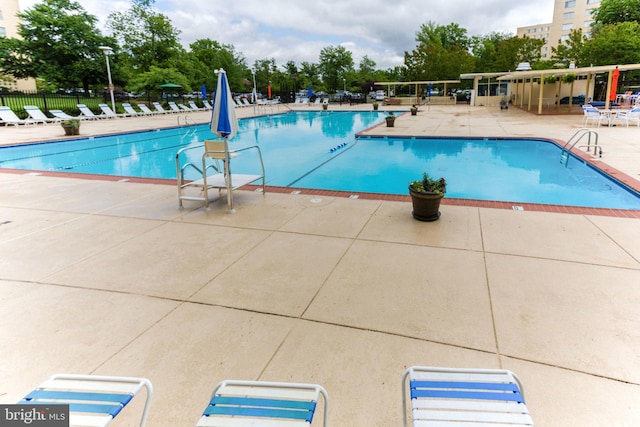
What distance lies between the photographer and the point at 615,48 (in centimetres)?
2781

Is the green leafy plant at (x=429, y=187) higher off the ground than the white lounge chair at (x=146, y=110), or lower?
lower

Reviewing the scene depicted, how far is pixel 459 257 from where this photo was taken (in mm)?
3887

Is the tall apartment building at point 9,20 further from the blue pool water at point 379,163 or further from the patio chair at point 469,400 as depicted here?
the patio chair at point 469,400

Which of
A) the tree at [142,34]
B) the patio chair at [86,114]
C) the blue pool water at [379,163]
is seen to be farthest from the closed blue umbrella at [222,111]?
the tree at [142,34]

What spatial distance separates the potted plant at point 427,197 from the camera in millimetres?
4805

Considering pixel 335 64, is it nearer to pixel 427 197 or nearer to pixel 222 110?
pixel 222 110

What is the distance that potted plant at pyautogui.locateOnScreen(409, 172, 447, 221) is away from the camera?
4.81 m

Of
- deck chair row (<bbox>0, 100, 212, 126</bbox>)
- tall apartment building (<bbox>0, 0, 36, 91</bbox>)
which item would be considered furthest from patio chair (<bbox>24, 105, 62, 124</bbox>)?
tall apartment building (<bbox>0, 0, 36, 91</bbox>)

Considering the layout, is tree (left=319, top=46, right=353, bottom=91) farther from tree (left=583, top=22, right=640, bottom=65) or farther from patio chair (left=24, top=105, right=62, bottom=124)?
patio chair (left=24, top=105, right=62, bottom=124)

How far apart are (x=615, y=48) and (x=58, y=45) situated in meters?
40.9

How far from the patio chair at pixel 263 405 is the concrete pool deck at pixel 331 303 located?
45 centimetres

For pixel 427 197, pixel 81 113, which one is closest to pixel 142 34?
pixel 81 113

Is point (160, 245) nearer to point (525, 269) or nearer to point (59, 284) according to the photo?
point (59, 284)

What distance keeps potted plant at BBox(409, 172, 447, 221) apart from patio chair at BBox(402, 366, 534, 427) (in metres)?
3.22
